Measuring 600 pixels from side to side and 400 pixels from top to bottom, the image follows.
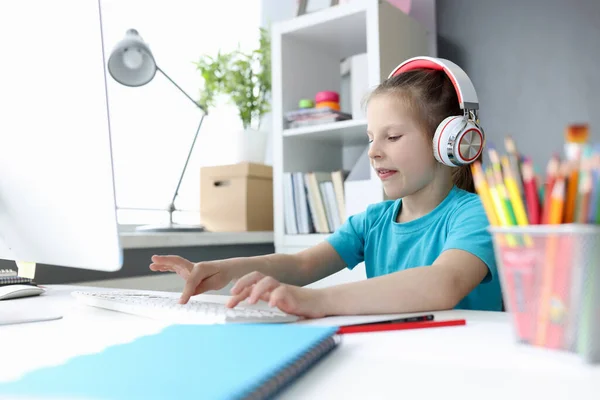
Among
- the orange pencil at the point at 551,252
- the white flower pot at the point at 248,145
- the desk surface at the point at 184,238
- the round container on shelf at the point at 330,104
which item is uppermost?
the round container on shelf at the point at 330,104

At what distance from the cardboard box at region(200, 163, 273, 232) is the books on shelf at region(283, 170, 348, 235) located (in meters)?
0.13

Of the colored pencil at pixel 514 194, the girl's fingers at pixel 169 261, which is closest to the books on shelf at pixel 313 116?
the girl's fingers at pixel 169 261

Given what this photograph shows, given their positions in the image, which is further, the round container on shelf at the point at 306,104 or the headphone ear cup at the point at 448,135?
the round container on shelf at the point at 306,104

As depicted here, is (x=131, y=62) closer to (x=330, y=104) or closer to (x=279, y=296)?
(x=330, y=104)

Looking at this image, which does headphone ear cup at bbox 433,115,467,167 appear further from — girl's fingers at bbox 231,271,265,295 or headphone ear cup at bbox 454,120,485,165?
girl's fingers at bbox 231,271,265,295

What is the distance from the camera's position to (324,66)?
239 cm

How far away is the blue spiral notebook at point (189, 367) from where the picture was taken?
0.33 m

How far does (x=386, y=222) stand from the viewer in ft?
4.12

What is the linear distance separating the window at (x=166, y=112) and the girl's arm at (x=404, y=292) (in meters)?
1.65

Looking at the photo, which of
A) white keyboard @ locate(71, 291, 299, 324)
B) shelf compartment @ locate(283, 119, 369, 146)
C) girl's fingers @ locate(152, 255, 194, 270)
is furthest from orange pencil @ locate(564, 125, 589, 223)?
shelf compartment @ locate(283, 119, 369, 146)

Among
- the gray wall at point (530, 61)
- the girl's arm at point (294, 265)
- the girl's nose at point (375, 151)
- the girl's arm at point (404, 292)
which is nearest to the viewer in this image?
the girl's arm at point (404, 292)

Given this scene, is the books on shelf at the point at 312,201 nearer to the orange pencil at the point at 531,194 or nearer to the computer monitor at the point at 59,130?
the computer monitor at the point at 59,130

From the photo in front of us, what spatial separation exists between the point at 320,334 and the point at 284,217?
65.9 inches

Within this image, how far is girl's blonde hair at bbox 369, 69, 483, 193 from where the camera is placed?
1.13 metres
